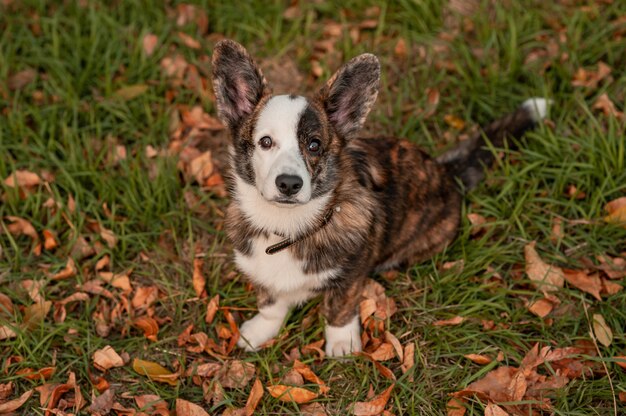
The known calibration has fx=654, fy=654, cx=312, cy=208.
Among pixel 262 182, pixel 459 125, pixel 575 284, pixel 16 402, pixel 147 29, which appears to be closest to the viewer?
pixel 262 182

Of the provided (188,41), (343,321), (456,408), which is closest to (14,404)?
(343,321)

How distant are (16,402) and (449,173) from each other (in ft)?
8.85

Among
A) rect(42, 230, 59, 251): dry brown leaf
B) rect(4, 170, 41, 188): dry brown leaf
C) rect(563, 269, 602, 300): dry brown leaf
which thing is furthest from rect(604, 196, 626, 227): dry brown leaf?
rect(4, 170, 41, 188): dry brown leaf

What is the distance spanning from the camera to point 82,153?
4.34m

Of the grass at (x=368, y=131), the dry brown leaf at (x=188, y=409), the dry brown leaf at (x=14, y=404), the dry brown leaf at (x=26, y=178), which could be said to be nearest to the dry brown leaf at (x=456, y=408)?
the grass at (x=368, y=131)

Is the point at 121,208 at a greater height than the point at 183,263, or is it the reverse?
the point at 121,208

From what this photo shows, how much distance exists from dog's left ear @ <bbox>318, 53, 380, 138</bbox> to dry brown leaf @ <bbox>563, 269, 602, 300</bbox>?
156 cm

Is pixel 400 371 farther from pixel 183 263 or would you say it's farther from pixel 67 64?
pixel 67 64

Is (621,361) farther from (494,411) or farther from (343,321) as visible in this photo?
(343,321)

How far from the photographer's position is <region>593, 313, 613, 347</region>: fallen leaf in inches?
132

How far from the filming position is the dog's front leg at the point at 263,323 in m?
3.56

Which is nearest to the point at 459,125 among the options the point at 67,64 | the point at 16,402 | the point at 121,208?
the point at 121,208

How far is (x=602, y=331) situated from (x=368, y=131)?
2.04 meters

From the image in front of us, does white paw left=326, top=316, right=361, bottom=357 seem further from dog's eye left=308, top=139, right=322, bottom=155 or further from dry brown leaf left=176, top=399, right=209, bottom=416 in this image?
dog's eye left=308, top=139, right=322, bottom=155
